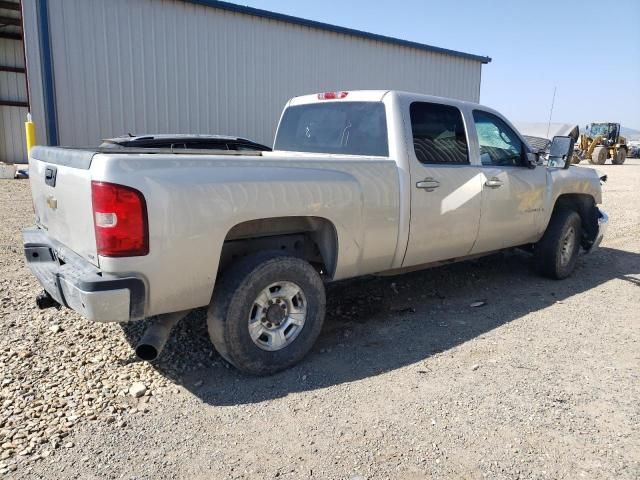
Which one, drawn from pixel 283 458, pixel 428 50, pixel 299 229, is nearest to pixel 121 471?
pixel 283 458

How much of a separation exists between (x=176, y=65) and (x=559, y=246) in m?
9.77

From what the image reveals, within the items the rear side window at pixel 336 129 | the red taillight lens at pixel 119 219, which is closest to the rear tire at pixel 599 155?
the rear side window at pixel 336 129

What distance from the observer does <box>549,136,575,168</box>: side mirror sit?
18.4ft

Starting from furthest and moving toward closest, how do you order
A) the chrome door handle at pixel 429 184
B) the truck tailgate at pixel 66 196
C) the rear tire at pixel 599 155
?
the rear tire at pixel 599 155
the chrome door handle at pixel 429 184
the truck tailgate at pixel 66 196

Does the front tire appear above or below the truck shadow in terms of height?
above

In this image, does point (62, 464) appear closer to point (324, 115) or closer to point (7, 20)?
point (324, 115)

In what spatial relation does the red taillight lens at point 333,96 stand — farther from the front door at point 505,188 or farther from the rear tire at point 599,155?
the rear tire at point 599,155

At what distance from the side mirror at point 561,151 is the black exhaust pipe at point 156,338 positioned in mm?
4392

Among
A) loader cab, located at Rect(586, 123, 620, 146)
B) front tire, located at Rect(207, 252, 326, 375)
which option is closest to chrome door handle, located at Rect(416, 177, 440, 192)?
front tire, located at Rect(207, 252, 326, 375)

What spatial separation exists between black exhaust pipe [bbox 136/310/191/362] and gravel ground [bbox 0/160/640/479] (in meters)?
0.31

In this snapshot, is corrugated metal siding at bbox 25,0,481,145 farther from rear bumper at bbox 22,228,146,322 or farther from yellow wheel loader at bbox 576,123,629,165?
yellow wheel loader at bbox 576,123,629,165

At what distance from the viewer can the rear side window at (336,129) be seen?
4371 mm

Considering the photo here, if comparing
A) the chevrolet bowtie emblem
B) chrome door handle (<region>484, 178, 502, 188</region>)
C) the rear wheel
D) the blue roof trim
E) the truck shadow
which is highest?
the blue roof trim

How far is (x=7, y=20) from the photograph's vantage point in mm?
17391
